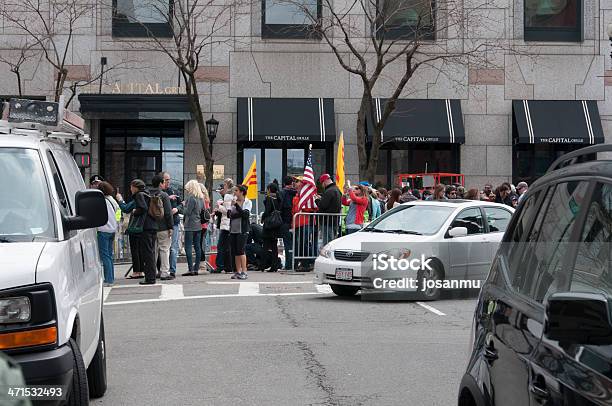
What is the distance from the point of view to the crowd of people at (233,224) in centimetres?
1786

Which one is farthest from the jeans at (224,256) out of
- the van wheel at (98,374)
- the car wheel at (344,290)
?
the van wheel at (98,374)

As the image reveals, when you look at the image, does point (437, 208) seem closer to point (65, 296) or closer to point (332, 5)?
point (65, 296)

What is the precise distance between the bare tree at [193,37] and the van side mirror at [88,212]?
22919 millimetres

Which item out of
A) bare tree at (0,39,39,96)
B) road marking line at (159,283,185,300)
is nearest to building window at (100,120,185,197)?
bare tree at (0,39,39,96)

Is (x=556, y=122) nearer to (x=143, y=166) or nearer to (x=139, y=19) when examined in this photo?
(x=143, y=166)

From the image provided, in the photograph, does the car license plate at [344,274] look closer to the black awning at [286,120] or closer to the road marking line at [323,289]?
the road marking line at [323,289]

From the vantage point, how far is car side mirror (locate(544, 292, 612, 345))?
8.83 ft

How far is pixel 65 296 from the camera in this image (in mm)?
5492

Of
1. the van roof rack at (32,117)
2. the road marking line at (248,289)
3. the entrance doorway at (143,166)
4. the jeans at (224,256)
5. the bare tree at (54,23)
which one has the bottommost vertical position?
the road marking line at (248,289)

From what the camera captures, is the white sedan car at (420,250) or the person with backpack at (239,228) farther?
the person with backpack at (239,228)

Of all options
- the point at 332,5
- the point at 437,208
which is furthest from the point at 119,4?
the point at 437,208

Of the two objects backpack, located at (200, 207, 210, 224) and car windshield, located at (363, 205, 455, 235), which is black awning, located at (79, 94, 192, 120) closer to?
backpack, located at (200, 207, 210, 224)

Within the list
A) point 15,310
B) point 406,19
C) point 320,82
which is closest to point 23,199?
point 15,310

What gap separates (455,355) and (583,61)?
79.4 feet
